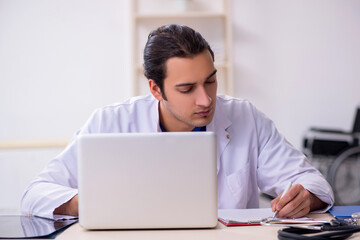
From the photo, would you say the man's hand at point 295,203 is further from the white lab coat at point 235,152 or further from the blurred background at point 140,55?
the blurred background at point 140,55

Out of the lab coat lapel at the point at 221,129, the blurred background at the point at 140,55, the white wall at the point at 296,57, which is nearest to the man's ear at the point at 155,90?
the lab coat lapel at the point at 221,129

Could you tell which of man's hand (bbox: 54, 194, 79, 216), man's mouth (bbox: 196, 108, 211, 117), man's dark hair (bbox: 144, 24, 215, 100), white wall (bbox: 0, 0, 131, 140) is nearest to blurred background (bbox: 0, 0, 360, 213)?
white wall (bbox: 0, 0, 131, 140)

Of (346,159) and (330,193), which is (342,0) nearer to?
(346,159)

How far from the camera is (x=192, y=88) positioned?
151cm

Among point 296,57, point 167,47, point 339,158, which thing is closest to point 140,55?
point 296,57

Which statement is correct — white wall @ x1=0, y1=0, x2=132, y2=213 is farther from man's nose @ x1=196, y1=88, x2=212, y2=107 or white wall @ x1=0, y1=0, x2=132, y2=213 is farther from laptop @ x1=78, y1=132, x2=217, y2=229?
laptop @ x1=78, y1=132, x2=217, y2=229

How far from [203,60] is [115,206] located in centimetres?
59

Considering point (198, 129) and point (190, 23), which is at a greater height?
point (190, 23)

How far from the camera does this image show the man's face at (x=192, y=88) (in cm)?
149

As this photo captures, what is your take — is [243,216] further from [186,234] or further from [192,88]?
[192,88]

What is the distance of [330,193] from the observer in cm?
142

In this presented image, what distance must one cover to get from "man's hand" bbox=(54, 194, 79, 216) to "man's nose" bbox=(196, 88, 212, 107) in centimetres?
43

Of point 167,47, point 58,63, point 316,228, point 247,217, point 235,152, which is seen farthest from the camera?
point 58,63

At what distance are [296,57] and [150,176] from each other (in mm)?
3545
